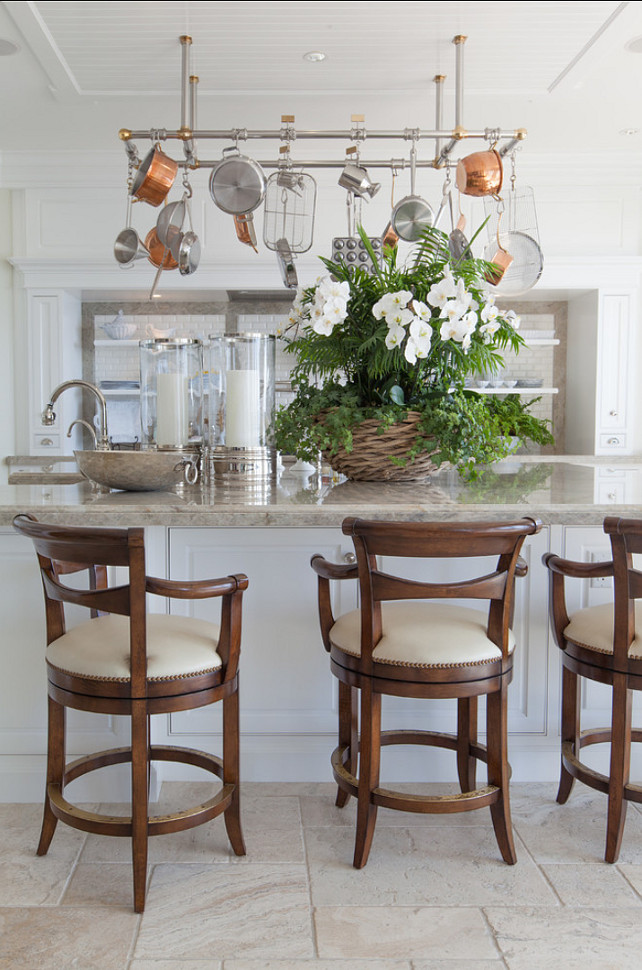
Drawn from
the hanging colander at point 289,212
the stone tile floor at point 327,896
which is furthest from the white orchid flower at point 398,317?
the stone tile floor at point 327,896

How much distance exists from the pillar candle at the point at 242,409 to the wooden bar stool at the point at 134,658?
69 centimetres

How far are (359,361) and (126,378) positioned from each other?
357 centimetres

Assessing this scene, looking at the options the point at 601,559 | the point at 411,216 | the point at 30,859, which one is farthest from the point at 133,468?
the point at 411,216

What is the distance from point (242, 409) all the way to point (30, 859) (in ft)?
4.48

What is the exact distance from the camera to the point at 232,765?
6.64ft

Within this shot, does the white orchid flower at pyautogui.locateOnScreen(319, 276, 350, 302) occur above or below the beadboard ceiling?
below

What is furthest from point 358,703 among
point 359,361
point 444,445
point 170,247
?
point 170,247

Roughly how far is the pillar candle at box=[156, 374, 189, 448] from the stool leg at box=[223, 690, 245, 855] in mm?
953

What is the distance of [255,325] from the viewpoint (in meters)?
5.70

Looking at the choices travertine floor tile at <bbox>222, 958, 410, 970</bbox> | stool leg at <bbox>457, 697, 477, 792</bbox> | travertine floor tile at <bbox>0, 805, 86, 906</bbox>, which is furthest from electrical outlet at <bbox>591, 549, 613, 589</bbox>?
travertine floor tile at <bbox>0, 805, 86, 906</bbox>

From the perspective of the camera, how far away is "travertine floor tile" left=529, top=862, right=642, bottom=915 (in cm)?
190

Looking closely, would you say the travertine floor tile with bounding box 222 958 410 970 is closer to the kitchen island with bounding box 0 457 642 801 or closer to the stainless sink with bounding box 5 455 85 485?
the kitchen island with bounding box 0 457 642 801

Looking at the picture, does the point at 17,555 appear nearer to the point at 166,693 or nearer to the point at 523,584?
the point at 166,693

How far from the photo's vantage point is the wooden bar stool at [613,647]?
6.24ft
